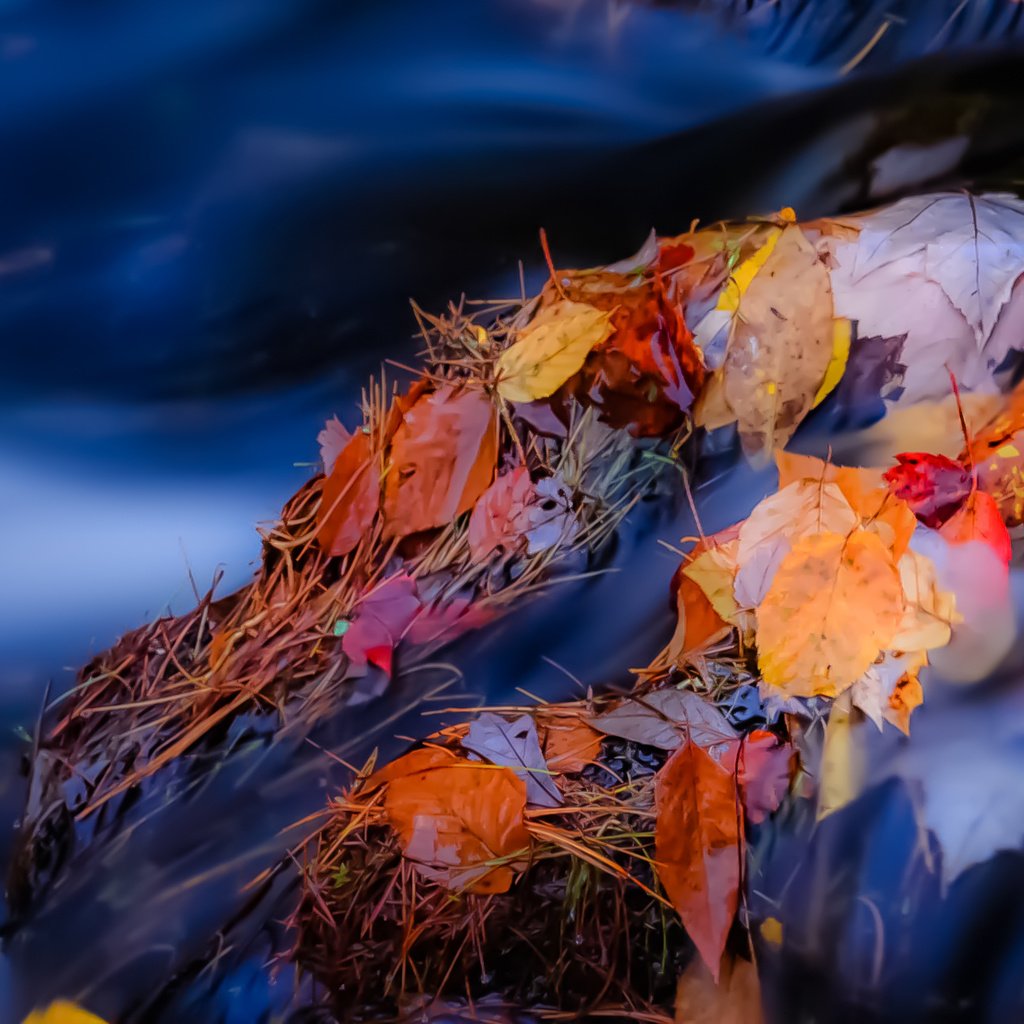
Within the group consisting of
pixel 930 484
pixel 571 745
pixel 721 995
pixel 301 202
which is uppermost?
pixel 301 202

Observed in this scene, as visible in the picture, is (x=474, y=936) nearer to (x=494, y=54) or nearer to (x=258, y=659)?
(x=258, y=659)

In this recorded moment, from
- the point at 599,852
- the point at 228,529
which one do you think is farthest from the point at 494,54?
the point at 599,852

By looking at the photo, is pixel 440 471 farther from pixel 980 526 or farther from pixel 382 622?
pixel 980 526

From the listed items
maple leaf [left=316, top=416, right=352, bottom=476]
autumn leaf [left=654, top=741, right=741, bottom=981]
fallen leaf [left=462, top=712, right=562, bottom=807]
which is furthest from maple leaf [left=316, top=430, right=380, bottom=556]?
autumn leaf [left=654, top=741, right=741, bottom=981]

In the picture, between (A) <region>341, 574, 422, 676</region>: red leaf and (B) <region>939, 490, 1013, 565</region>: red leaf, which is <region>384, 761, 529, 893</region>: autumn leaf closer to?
(A) <region>341, 574, 422, 676</region>: red leaf

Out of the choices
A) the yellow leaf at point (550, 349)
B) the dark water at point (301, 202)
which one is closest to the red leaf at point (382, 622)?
the dark water at point (301, 202)

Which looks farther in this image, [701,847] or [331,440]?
[331,440]

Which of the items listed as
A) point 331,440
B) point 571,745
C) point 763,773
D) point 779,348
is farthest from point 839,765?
point 331,440
